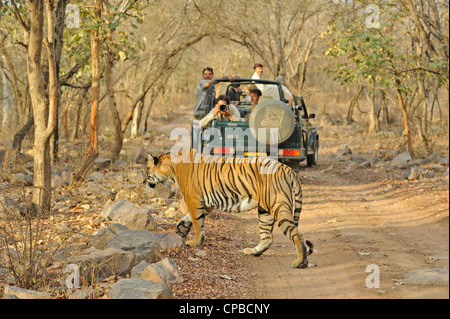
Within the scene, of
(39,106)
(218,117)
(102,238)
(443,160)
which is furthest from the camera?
(443,160)

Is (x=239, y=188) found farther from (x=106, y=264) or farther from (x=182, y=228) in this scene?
(x=106, y=264)

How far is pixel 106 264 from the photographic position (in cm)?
546

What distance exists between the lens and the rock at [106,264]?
5.40 metres

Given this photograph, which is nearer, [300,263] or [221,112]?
[300,263]

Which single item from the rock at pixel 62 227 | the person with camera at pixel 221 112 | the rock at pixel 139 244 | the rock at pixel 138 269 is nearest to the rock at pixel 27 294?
the rock at pixel 138 269

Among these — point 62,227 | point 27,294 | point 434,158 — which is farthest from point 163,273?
point 434,158

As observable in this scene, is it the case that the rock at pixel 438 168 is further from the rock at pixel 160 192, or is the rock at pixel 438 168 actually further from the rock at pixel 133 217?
the rock at pixel 133 217

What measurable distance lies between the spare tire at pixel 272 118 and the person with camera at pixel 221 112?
523 mm

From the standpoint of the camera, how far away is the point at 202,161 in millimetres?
6777

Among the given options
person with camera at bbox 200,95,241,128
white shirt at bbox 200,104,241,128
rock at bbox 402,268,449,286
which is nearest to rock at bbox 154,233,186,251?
rock at bbox 402,268,449,286

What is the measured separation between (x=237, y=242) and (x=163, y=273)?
225 cm

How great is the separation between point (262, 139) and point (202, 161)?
8.78ft

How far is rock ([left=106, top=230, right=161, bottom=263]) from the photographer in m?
6.00

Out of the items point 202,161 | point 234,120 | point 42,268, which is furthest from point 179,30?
point 42,268
